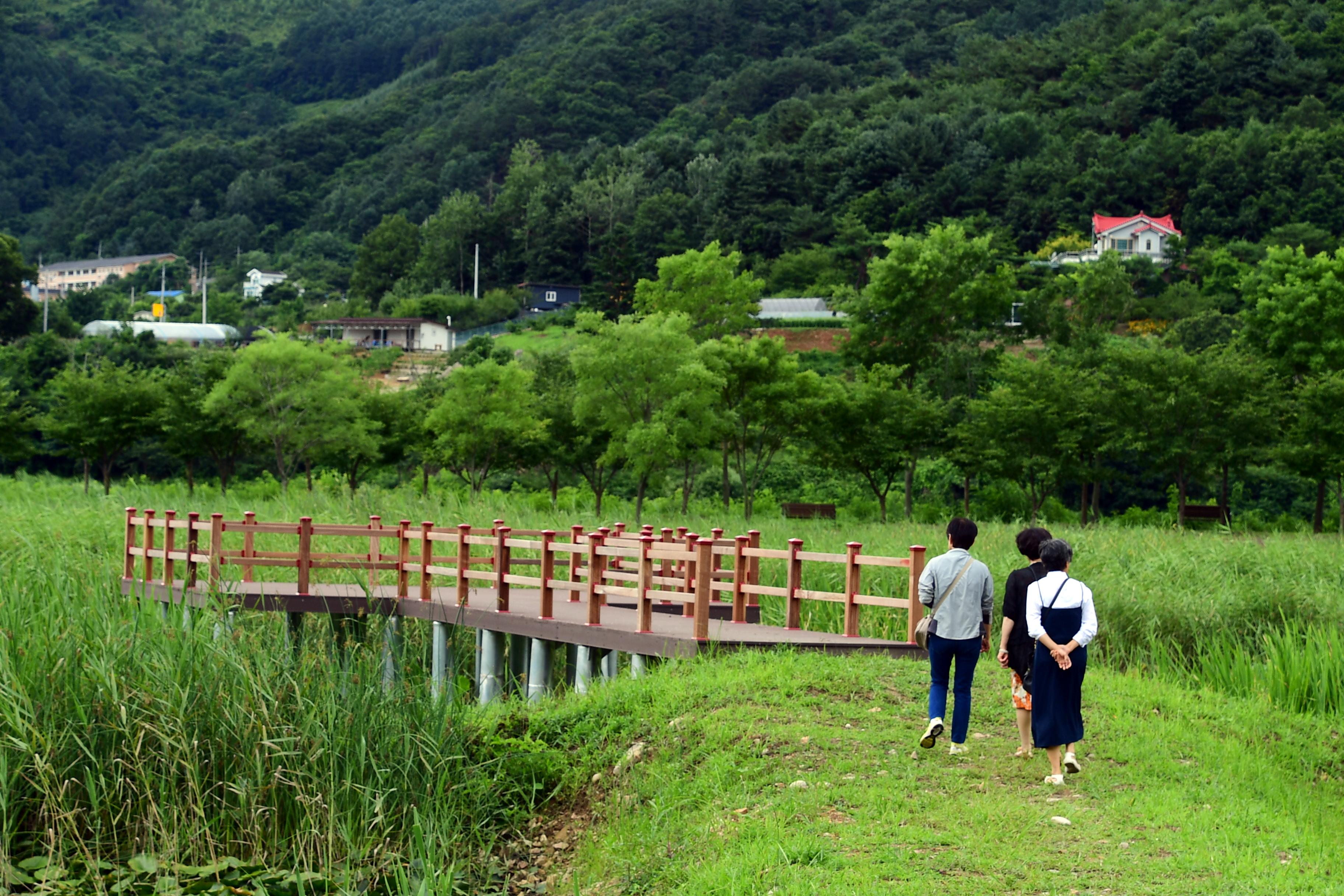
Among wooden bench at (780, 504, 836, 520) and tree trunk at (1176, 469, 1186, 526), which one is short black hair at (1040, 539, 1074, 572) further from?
wooden bench at (780, 504, 836, 520)

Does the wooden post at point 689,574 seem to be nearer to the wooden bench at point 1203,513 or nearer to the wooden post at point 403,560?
the wooden post at point 403,560

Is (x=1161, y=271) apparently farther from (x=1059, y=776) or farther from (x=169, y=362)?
(x=1059, y=776)

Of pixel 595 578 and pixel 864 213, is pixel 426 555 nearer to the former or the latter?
pixel 595 578

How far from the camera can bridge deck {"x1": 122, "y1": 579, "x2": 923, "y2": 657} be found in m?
11.8

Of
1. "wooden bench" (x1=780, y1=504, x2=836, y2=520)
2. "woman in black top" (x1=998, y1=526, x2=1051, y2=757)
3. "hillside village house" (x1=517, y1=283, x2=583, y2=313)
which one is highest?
"hillside village house" (x1=517, y1=283, x2=583, y2=313)

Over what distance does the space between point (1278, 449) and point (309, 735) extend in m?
30.4

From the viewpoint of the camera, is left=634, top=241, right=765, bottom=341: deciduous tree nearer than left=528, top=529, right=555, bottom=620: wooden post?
No

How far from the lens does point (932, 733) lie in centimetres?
860

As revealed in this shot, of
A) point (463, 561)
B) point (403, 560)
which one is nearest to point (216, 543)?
point (403, 560)

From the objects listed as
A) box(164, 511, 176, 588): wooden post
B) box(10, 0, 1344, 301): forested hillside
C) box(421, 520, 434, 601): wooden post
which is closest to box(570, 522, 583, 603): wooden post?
box(421, 520, 434, 601): wooden post

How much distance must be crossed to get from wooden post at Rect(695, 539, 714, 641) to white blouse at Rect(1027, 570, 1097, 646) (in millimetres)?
4201

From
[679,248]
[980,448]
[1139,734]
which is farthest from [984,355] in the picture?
[679,248]

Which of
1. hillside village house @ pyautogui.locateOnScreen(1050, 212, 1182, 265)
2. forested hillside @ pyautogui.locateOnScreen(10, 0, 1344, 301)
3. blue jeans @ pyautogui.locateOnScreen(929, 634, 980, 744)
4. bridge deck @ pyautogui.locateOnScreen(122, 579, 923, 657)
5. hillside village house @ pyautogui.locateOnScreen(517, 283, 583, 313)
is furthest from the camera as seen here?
hillside village house @ pyautogui.locateOnScreen(517, 283, 583, 313)

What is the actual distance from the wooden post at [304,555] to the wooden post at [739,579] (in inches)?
216
